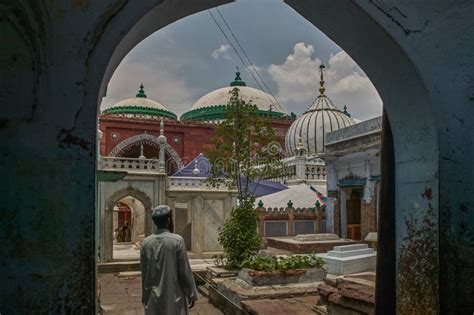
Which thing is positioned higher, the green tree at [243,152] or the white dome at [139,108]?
the white dome at [139,108]

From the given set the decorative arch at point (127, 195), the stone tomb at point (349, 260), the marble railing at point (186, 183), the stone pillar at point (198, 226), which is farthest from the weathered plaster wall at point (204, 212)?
the stone tomb at point (349, 260)

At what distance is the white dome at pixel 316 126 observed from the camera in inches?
866

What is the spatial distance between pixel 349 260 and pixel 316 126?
47.3 feet

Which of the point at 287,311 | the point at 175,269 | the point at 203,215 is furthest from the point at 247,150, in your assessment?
the point at 175,269

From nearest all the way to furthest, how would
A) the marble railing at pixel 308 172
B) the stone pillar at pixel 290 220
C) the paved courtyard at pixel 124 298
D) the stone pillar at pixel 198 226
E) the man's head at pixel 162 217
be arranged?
the man's head at pixel 162 217
the paved courtyard at pixel 124 298
the stone pillar at pixel 198 226
the stone pillar at pixel 290 220
the marble railing at pixel 308 172

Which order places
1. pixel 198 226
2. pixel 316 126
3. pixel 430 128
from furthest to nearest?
pixel 316 126, pixel 198 226, pixel 430 128

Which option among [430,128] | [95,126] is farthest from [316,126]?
[95,126]

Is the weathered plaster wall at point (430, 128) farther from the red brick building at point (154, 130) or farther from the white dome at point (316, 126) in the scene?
the white dome at point (316, 126)

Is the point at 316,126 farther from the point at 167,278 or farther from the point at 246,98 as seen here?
the point at 167,278

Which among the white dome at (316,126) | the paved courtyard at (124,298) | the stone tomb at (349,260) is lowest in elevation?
the paved courtyard at (124,298)

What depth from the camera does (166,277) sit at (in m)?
3.37

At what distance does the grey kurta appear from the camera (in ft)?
11.0

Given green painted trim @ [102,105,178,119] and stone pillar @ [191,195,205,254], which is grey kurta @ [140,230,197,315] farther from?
green painted trim @ [102,105,178,119]

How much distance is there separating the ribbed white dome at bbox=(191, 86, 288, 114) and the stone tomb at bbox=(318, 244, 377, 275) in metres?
18.7
